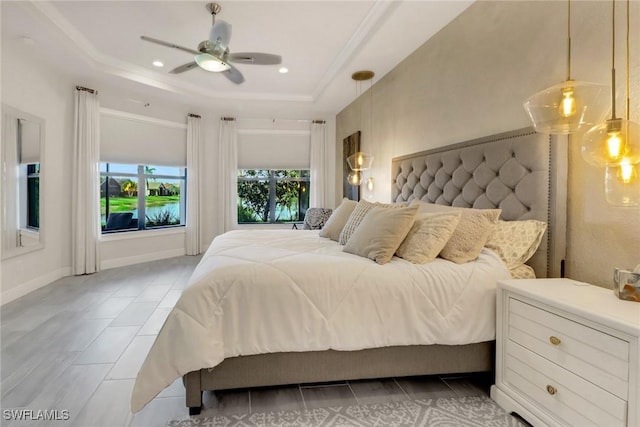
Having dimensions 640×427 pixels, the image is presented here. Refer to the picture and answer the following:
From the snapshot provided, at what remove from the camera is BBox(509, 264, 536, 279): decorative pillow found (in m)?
1.95

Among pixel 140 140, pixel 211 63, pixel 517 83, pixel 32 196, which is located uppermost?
pixel 211 63

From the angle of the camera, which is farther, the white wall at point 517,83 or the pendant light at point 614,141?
the white wall at point 517,83

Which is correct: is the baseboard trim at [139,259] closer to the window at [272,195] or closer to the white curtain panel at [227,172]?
the white curtain panel at [227,172]

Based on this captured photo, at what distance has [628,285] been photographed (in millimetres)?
1367

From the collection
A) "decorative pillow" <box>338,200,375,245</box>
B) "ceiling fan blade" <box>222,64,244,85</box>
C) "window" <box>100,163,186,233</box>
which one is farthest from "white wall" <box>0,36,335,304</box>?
"decorative pillow" <box>338,200,375,245</box>

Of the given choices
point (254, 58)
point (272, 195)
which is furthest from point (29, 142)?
point (272, 195)

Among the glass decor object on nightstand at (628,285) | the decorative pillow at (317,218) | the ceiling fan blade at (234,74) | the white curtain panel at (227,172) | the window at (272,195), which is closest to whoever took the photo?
the glass decor object on nightstand at (628,285)

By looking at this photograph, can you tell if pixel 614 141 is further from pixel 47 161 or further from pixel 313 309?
pixel 47 161

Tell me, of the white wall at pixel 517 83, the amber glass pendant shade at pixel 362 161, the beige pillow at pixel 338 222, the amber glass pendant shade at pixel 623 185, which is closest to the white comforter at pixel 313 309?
the white wall at pixel 517 83

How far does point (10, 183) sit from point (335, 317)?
373 centimetres

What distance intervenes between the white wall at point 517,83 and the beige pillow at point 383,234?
0.92 meters

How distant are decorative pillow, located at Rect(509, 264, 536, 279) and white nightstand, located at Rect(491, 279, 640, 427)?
0.20 metres

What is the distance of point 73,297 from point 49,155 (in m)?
1.89

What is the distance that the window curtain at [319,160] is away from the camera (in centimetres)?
634
